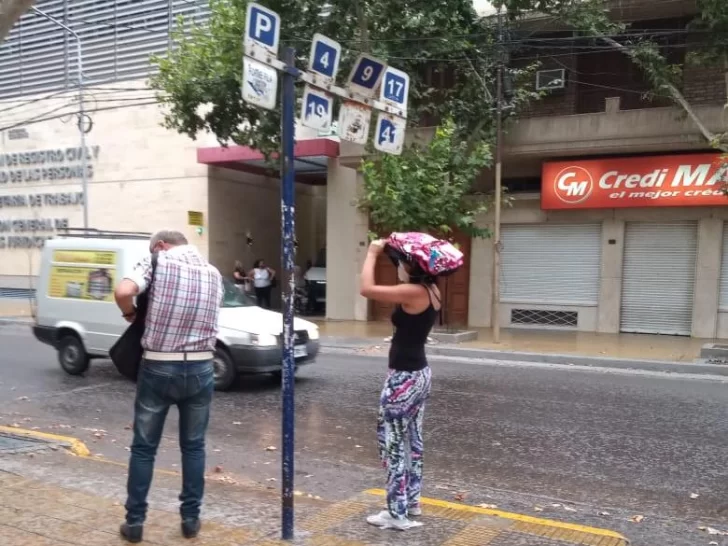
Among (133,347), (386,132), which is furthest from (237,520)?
(386,132)

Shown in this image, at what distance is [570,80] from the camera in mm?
16562

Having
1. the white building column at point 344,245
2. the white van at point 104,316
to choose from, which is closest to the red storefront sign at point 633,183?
the white building column at point 344,245

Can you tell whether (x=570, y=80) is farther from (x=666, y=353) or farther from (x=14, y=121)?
(x=14, y=121)

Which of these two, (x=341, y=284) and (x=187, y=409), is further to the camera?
(x=341, y=284)

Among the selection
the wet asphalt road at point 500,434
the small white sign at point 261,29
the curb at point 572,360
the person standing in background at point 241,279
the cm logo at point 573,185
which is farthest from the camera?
the person standing in background at point 241,279

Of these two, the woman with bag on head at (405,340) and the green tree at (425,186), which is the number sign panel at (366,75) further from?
the green tree at (425,186)

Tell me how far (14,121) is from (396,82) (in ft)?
79.3

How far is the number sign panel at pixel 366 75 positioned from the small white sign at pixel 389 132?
0.27 meters

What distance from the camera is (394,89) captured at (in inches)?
198

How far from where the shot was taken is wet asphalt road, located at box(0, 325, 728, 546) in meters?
5.26

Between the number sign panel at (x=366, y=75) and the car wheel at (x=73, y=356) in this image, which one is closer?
the number sign panel at (x=366, y=75)

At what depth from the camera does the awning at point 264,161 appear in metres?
18.4

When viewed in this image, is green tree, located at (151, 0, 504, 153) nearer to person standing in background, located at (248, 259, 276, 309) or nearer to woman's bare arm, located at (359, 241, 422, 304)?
person standing in background, located at (248, 259, 276, 309)

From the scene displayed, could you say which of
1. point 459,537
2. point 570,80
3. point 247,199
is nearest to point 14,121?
point 247,199
